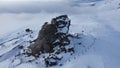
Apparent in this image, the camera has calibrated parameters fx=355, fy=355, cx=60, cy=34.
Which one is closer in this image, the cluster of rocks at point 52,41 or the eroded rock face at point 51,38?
the cluster of rocks at point 52,41

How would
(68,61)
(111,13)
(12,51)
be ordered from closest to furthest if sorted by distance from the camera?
(68,61)
(12,51)
(111,13)

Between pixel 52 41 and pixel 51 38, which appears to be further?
pixel 51 38

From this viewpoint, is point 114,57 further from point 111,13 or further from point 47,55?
point 111,13

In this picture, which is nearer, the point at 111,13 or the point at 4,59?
the point at 4,59

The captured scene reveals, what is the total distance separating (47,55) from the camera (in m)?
93.4

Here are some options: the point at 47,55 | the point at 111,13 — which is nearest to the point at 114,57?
the point at 47,55

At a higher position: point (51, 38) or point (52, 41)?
point (51, 38)

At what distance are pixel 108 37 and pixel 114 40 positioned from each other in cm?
334

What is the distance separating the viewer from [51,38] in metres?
96.7

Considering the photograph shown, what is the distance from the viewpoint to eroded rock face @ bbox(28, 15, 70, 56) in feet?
313

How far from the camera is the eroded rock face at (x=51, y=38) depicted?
95.4 metres

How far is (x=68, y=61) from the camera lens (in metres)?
90.1

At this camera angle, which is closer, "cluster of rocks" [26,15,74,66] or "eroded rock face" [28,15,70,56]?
"cluster of rocks" [26,15,74,66]

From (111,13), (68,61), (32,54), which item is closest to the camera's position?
(68,61)
